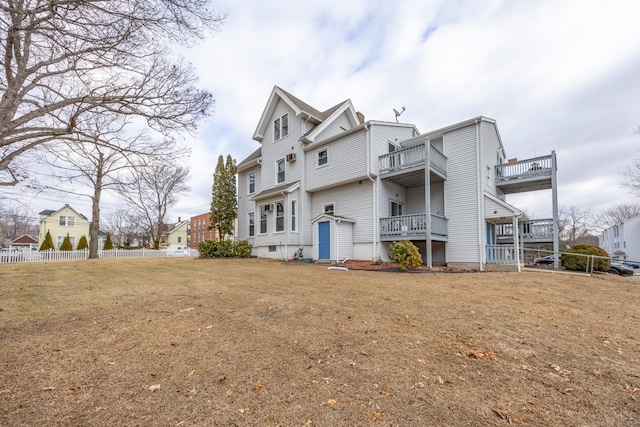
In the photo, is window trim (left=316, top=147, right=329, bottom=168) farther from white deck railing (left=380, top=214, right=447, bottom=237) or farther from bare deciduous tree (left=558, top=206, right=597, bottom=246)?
bare deciduous tree (left=558, top=206, right=597, bottom=246)

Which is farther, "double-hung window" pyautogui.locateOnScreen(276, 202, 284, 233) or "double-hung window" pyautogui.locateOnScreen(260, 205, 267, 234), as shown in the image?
"double-hung window" pyautogui.locateOnScreen(260, 205, 267, 234)

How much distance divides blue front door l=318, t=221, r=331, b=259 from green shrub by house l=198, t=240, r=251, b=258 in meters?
5.82

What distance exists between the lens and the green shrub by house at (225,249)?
59.0ft

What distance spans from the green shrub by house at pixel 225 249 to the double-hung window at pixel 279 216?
116 inches

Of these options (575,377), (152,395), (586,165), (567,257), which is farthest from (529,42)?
(586,165)

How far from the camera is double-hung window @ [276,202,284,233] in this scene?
1672 cm

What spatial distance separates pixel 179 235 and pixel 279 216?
55005 mm

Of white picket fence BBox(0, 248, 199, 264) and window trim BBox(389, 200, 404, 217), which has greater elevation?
window trim BBox(389, 200, 404, 217)

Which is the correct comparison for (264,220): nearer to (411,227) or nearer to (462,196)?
(411,227)

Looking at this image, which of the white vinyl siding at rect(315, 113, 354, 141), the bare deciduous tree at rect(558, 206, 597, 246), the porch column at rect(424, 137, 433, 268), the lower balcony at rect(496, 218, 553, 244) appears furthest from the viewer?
the bare deciduous tree at rect(558, 206, 597, 246)

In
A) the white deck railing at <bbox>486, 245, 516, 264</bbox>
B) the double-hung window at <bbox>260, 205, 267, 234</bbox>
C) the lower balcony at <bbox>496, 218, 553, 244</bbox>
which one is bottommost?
the white deck railing at <bbox>486, 245, 516, 264</bbox>

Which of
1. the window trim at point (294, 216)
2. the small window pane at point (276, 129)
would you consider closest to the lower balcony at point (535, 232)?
the window trim at point (294, 216)

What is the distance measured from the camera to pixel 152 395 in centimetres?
242

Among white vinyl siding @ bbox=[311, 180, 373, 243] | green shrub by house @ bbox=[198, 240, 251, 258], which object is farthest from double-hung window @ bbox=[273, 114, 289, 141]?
green shrub by house @ bbox=[198, 240, 251, 258]
